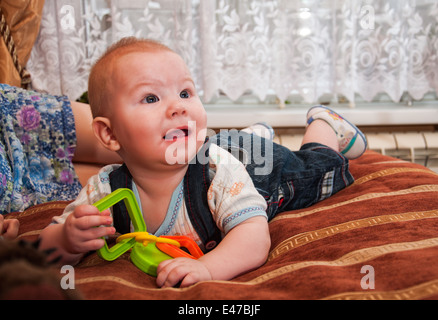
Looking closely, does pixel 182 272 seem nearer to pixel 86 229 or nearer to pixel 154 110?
pixel 86 229

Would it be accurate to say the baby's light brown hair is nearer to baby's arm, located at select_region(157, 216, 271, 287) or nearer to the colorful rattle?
the colorful rattle

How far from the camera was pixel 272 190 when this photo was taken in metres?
1.08

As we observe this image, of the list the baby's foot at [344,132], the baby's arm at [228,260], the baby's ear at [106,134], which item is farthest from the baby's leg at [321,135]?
the baby's ear at [106,134]

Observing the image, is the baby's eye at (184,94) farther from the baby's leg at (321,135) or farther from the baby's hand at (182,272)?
the baby's leg at (321,135)

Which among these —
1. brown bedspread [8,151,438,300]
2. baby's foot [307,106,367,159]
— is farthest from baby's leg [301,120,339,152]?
brown bedspread [8,151,438,300]

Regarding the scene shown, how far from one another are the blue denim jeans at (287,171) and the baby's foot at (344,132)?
7.7 inches

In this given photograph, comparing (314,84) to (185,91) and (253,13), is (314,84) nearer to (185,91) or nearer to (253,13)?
(253,13)

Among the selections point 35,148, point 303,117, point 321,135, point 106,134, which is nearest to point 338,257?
point 106,134

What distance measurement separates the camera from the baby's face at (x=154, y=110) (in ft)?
2.77

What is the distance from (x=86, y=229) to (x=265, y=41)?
1596 mm

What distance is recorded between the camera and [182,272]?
2.29ft

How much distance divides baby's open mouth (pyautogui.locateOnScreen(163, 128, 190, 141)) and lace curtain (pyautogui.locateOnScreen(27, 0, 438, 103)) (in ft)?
4.10

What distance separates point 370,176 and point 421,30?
1.28 meters

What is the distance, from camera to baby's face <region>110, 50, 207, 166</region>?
0.85 meters
